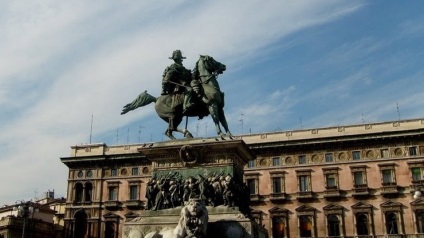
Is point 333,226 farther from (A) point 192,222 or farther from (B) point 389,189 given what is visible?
(A) point 192,222

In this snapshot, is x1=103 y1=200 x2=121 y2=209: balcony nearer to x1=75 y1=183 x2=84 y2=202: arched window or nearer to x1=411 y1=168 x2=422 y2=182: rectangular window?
x1=75 y1=183 x2=84 y2=202: arched window

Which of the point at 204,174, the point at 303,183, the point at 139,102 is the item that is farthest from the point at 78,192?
the point at 204,174

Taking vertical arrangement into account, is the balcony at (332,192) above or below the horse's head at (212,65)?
above

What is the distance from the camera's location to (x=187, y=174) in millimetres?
14156

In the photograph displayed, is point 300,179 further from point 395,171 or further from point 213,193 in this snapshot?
point 213,193

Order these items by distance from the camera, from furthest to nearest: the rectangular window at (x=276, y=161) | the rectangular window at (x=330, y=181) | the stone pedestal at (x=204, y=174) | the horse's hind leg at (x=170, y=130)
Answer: the rectangular window at (x=276, y=161) < the rectangular window at (x=330, y=181) < the horse's hind leg at (x=170, y=130) < the stone pedestal at (x=204, y=174)

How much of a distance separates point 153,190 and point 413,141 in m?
41.8

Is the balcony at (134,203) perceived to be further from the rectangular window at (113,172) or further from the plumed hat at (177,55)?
the plumed hat at (177,55)

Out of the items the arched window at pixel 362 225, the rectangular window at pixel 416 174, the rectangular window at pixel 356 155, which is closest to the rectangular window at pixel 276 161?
the rectangular window at pixel 356 155

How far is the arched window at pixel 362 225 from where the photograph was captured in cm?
5028

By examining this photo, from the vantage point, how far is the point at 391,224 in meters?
49.7

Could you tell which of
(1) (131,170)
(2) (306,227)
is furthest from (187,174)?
(1) (131,170)

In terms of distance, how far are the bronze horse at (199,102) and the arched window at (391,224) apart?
38.8 m

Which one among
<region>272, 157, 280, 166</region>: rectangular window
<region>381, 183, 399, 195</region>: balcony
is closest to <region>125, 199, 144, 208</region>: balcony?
<region>272, 157, 280, 166</region>: rectangular window
